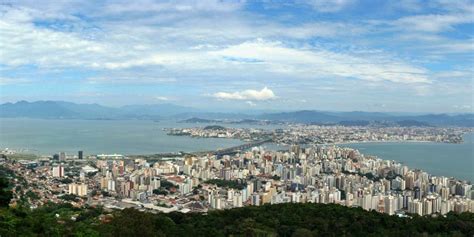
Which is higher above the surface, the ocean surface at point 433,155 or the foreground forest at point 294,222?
the foreground forest at point 294,222

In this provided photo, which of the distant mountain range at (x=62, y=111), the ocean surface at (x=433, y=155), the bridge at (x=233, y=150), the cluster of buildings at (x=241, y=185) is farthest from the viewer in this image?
the distant mountain range at (x=62, y=111)

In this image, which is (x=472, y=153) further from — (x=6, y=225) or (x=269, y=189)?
(x=6, y=225)

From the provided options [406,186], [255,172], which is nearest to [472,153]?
[406,186]

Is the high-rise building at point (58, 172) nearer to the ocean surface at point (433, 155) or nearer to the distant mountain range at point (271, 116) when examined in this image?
the ocean surface at point (433, 155)

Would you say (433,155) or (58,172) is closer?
(58,172)

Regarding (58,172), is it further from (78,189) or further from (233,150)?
(233,150)

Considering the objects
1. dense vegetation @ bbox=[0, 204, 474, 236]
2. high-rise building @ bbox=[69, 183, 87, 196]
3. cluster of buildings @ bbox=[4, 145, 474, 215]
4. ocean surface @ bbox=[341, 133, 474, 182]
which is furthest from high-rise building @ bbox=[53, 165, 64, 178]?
ocean surface @ bbox=[341, 133, 474, 182]

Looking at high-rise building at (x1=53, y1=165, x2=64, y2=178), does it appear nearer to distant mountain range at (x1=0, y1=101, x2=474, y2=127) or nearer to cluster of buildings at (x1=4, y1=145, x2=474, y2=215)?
cluster of buildings at (x1=4, y1=145, x2=474, y2=215)

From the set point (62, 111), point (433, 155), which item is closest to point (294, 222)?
point (433, 155)

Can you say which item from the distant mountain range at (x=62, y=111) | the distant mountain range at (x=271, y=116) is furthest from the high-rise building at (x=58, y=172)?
the distant mountain range at (x=62, y=111)
